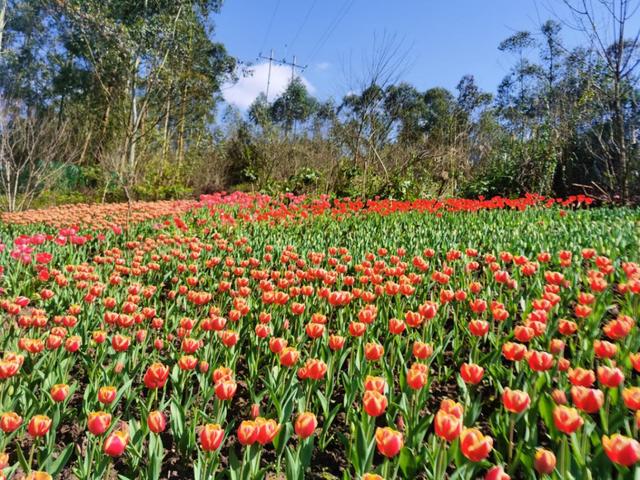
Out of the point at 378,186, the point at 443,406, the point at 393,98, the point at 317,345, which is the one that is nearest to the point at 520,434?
the point at 443,406

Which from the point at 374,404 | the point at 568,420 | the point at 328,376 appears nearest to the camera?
the point at 568,420

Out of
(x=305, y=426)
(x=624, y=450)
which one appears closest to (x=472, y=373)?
(x=624, y=450)

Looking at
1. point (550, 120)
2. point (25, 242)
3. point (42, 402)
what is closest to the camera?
point (42, 402)

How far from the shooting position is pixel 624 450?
885 mm

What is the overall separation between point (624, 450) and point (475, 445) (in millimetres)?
303

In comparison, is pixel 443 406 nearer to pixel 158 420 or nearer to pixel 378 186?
pixel 158 420

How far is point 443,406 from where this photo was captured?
1081 mm

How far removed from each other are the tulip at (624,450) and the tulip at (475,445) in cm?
25

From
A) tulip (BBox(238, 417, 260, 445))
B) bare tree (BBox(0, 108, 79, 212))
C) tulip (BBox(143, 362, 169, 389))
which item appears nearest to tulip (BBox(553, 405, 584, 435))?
tulip (BBox(238, 417, 260, 445))

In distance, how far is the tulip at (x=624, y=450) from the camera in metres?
0.87

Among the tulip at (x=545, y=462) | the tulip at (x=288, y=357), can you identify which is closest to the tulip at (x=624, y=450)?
the tulip at (x=545, y=462)

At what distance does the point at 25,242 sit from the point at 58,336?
7.73 ft

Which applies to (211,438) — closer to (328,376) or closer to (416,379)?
(416,379)

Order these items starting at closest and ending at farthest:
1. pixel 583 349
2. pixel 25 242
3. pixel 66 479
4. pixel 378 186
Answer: pixel 66 479, pixel 583 349, pixel 25 242, pixel 378 186
